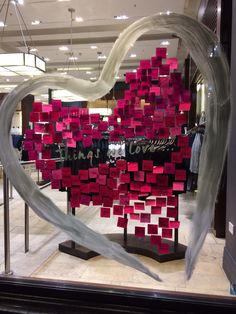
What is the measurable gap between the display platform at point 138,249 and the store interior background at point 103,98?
0.27 feet

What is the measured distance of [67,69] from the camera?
11.4 m

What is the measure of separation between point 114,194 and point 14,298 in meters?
1.36

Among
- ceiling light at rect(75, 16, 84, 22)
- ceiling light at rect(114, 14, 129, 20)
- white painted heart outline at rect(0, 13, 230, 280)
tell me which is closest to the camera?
white painted heart outline at rect(0, 13, 230, 280)

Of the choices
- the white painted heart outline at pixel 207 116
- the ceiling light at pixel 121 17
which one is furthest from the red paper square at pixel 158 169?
the ceiling light at pixel 121 17

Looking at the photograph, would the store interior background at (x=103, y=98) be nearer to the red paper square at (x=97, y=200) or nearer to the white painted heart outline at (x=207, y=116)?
the white painted heart outline at (x=207, y=116)

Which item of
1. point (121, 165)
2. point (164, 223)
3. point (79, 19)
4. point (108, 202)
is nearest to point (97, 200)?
point (108, 202)

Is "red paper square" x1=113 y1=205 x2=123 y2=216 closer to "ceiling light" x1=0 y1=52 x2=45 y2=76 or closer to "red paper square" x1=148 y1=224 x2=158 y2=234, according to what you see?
"red paper square" x1=148 y1=224 x2=158 y2=234

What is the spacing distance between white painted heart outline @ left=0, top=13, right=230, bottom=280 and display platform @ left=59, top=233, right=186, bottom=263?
1.70 m

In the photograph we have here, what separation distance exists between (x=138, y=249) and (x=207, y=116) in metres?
2.28

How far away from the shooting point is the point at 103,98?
1.89 meters

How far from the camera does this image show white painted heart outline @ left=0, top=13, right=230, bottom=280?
132 centimetres

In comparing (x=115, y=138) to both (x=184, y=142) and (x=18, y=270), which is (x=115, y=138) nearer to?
(x=184, y=142)

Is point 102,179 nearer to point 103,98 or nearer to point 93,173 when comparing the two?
point 93,173

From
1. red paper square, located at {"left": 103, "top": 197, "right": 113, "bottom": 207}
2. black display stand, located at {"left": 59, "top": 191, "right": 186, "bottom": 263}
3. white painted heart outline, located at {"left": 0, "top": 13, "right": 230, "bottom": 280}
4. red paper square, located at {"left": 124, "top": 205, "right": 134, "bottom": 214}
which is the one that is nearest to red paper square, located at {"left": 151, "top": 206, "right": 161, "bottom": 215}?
red paper square, located at {"left": 124, "top": 205, "right": 134, "bottom": 214}
